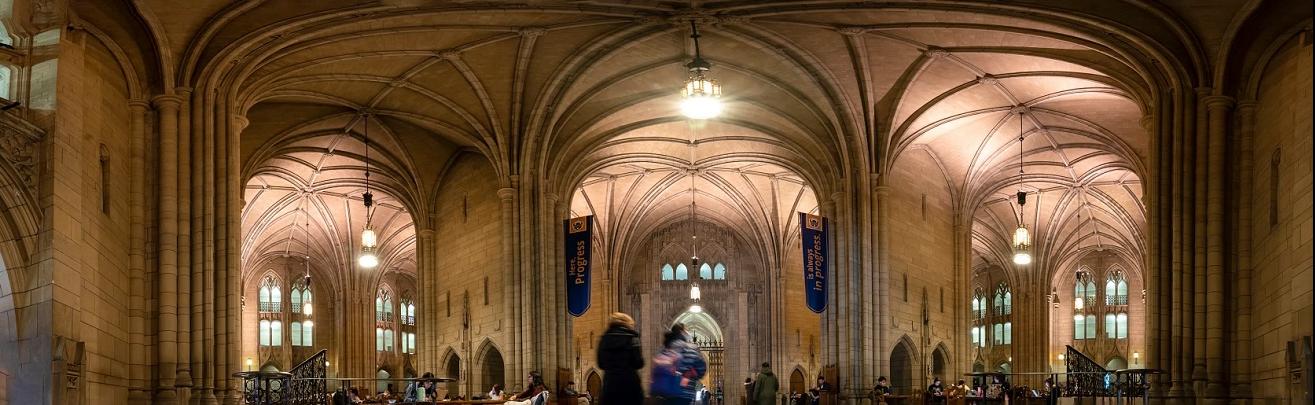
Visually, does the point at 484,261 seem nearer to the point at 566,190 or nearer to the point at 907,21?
the point at 566,190

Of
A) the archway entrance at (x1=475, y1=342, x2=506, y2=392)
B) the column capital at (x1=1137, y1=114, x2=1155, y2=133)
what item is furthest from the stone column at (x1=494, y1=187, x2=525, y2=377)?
the column capital at (x1=1137, y1=114, x2=1155, y2=133)

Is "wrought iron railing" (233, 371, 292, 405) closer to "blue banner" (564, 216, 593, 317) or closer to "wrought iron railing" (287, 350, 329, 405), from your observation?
"wrought iron railing" (287, 350, 329, 405)

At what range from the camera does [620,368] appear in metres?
11.6

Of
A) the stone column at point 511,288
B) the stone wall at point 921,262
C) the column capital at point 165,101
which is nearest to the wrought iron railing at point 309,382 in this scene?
the column capital at point 165,101

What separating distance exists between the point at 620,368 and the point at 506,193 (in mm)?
22380

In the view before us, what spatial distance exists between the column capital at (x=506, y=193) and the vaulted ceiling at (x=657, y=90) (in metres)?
0.39

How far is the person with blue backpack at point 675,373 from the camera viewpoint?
12.1 meters

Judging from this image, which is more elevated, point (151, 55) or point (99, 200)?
point (151, 55)

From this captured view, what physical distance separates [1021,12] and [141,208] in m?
15.5

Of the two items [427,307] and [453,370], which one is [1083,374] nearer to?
[453,370]

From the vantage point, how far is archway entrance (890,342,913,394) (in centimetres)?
3653

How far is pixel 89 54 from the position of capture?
20.0 m

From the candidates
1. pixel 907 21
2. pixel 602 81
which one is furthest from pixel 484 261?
pixel 907 21

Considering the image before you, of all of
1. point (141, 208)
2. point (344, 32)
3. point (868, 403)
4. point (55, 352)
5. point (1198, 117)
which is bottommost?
point (868, 403)
